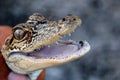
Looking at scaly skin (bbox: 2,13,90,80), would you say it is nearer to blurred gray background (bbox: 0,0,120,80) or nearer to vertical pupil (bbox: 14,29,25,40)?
vertical pupil (bbox: 14,29,25,40)

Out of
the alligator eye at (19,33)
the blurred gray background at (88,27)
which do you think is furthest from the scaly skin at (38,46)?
the blurred gray background at (88,27)

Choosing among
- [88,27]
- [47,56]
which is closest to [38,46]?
[47,56]

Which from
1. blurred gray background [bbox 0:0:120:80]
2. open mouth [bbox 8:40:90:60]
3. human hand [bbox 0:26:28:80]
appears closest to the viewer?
open mouth [bbox 8:40:90:60]

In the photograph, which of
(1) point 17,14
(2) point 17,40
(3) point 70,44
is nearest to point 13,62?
(2) point 17,40

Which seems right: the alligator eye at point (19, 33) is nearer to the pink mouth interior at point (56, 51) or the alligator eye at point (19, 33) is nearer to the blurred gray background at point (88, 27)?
the pink mouth interior at point (56, 51)

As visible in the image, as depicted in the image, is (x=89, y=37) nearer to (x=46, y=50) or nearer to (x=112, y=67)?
(x=112, y=67)

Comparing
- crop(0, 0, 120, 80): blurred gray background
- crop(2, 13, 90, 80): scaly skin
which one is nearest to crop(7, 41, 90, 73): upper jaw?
crop(2, 13, 90, 80): scaly skin
